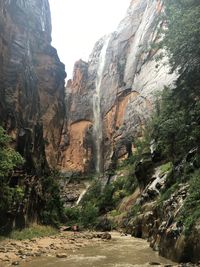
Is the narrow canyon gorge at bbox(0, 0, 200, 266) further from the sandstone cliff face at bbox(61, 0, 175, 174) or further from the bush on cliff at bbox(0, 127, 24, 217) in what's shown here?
the sandstone cliff face at bbox(61, 0, 175, 174)

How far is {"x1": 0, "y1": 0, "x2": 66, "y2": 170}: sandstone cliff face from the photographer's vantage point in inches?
1065

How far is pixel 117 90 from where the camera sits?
6338cm

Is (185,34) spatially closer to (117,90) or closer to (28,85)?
(28,85)

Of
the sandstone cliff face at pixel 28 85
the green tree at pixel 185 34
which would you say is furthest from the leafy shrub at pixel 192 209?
the sandstone cliff face at pixel 28 85

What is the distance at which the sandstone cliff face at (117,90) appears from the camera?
177 ft

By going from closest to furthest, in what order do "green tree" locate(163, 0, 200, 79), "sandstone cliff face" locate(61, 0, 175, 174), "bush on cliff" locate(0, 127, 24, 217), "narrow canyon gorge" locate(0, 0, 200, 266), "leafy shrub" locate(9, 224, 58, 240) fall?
"green tree" locate(163, 0, 200, 79) < "narrow canyon gorge" locate(0, 0, 200, 266) < "bush on cliff" locate(0, 127, 24, 217) < "leafy shrub" locate(9, 224, 58, 240) < "sandstone cliff face" locate(61, 0, 175, 174)

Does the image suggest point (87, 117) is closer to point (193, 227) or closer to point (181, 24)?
point (181, 24)

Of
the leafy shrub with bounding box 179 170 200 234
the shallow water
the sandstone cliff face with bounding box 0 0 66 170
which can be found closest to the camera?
the leafy shrub with bounding box 179 170 200 234

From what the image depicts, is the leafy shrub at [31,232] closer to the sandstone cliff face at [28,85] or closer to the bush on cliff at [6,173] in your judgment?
the bush on cliff at [6,173]

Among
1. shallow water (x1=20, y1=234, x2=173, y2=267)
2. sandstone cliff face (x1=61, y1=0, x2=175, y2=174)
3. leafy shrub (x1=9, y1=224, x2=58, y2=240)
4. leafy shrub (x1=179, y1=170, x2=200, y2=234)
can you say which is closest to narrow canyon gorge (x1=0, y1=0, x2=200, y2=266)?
leafy shrub (x1=179, y1=170, x2=200, y2=234)

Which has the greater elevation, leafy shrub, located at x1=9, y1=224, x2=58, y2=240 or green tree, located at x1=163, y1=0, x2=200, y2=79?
green tree, located at x1=163, y1=0, x2=200, y2=79

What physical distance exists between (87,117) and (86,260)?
178 ft

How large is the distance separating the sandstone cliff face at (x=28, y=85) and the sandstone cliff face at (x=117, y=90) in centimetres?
1320

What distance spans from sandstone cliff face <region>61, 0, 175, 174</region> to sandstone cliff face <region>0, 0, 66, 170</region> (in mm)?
13205
